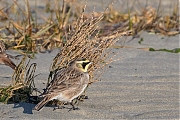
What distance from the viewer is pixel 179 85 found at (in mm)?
7125

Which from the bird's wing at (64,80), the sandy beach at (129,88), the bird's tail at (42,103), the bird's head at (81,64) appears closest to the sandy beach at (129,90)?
the sandy beach at (129,88)

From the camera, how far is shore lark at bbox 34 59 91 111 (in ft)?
18.1

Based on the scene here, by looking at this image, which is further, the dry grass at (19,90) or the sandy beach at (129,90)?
the dry grass at (19,90)

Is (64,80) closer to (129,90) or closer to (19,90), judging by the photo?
(19,90)

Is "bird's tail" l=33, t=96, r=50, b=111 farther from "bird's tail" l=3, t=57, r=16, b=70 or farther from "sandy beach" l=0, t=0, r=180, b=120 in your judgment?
"bird's tail" l=3, t=57, r=16, b=70

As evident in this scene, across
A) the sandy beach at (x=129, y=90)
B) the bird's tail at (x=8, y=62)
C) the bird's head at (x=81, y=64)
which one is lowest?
the sandy beach at (x=129, y=90)

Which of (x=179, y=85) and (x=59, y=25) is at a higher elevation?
(x=59, y=25)

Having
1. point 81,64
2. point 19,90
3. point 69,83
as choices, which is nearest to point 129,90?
point 81,64

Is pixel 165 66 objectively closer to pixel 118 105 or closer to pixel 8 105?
pixel 118 105

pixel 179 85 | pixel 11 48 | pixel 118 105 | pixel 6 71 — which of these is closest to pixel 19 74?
pixel 118 105

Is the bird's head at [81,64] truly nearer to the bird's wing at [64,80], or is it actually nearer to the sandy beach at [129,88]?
the bird's wing at [64,80]

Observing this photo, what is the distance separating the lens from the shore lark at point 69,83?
551 centimetres

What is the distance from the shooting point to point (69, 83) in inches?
224

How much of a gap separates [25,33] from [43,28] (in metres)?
0.36
